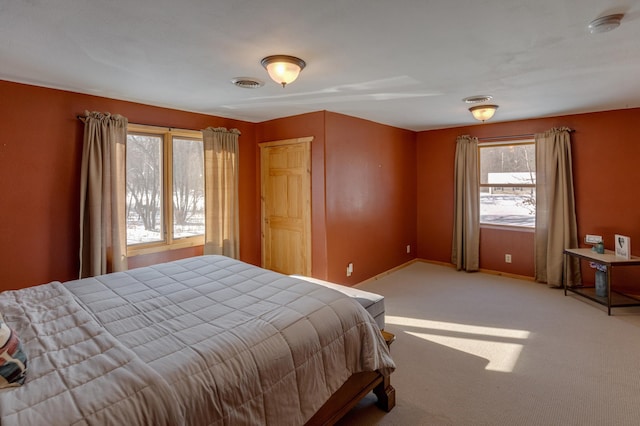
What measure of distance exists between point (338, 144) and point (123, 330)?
3.18m

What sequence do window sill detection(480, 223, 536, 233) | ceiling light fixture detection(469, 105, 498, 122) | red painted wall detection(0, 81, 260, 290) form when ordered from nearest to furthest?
red painted wall detection(0, 81, 260, 290), ceiling light fixture detection(469, 105, 498, 122), window sill detection(480, 223, 536, 233)

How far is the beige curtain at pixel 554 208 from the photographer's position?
172 inches

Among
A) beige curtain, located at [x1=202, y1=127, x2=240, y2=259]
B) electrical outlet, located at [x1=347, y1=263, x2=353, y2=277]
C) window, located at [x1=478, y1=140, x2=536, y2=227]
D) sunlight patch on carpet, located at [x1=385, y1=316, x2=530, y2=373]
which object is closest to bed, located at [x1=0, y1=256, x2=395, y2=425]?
sunlight patch on carpet, located at [x1=385, y1=316, x2=530, y2=373]

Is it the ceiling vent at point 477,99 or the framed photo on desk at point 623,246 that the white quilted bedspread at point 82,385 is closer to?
the ceiling vent at point 477,99

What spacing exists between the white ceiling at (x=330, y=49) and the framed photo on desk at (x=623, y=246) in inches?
60.5

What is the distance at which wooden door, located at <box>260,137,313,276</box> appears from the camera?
14.0 feet

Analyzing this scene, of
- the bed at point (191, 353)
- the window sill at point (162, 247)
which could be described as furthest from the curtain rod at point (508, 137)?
the window sill at point (162, 247)

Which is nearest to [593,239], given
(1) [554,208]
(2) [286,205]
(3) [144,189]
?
(1) [554,208]

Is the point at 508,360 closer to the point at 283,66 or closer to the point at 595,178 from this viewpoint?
the point at 283,66

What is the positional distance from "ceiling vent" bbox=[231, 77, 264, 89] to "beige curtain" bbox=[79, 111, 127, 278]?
54.1 inches

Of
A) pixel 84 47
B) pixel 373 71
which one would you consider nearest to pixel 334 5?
pixel 373 71

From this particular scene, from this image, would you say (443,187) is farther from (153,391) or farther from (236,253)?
(153,391)

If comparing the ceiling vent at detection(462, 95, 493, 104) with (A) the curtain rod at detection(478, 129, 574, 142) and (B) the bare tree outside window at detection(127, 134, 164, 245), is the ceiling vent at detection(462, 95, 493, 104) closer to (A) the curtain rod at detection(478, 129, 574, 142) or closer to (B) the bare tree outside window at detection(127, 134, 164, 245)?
(A) the curtain rod at detection(478, 129, 574, 142)

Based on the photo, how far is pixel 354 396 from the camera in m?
1.95
